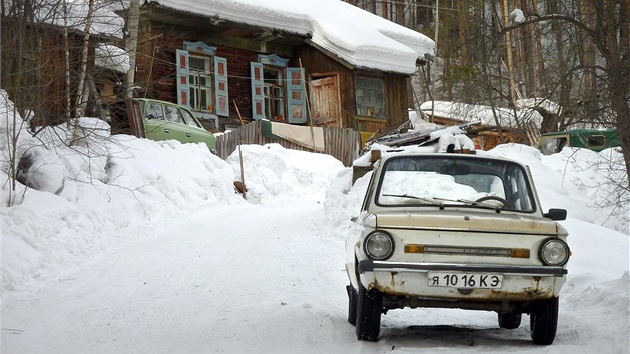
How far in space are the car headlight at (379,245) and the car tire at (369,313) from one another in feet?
0.99

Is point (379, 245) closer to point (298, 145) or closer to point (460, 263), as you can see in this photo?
point (460, 263)

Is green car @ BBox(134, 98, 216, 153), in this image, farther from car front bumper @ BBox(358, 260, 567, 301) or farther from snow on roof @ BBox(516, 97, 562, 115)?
car front bumper @ BBox(358, 260, 567, 301)

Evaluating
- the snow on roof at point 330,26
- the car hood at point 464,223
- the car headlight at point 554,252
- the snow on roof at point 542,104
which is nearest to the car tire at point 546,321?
the car headlight at point 554,252

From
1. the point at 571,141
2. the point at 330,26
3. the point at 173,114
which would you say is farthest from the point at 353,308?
the point at 571,141

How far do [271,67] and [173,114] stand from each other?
9679 millimetres

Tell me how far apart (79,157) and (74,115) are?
2.81 feet

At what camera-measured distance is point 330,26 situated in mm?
29062

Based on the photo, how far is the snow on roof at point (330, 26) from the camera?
26484mm

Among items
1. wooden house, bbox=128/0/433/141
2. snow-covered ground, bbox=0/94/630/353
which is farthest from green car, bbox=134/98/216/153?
wooden house, bbox=128/0/433/141

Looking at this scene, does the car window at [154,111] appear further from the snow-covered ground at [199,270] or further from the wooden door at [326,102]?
the wooden door at [326,102]

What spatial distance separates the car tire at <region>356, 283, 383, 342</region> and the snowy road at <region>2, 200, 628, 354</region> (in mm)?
92

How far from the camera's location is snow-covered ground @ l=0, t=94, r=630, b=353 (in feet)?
22.7

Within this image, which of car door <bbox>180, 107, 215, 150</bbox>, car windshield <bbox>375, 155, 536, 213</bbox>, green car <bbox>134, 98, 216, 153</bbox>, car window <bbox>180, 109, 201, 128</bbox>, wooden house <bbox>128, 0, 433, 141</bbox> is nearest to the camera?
car windshield <bbox>375, 155, 536, 213</bbox>

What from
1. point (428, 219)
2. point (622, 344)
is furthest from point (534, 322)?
point (428, 219)
